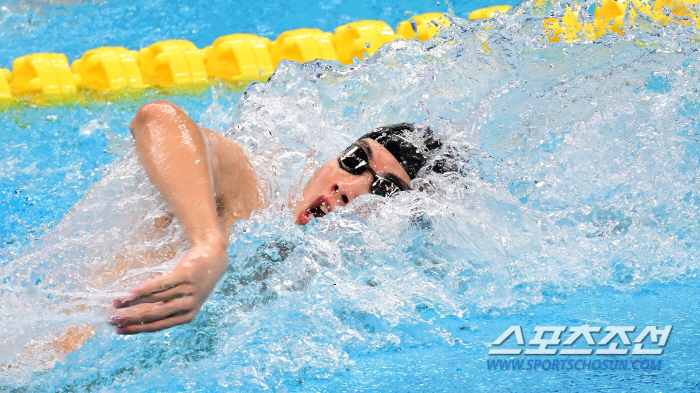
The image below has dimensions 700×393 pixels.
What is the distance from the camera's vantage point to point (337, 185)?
5.57 feet

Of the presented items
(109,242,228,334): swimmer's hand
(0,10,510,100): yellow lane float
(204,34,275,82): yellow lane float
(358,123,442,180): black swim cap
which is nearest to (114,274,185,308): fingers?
(109,242,228,334): swimmer's hand

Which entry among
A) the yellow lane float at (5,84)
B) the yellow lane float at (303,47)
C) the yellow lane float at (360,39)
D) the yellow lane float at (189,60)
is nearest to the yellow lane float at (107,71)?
the yellow lane float at (189,60)

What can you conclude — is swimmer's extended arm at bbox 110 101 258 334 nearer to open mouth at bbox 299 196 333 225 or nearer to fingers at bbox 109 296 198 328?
fingers at bbox 109 296 198 328

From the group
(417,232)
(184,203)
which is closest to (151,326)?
(184,203)

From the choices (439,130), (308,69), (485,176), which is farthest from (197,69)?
(485,176)

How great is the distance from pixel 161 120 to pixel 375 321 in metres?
0.63

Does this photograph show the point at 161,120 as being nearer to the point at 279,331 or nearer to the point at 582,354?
the point at 279,331

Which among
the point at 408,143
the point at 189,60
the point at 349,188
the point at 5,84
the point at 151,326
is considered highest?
the point at 189,60

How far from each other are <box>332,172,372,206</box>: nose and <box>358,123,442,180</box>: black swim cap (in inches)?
6.7

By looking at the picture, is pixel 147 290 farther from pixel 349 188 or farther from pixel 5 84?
pixel 5 84

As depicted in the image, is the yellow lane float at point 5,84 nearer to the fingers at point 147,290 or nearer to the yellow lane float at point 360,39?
the yellow lane float at point 360,39

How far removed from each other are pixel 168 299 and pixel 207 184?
271 mm

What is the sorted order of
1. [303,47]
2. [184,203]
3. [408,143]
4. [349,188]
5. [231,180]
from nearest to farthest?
[184,203] < [231,180] < [349,188] < [408,143] < [303,47]

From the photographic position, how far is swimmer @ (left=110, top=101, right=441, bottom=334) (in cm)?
103
